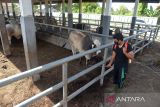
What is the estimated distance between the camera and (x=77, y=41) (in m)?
6.20

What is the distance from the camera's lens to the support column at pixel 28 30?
383 centimetres

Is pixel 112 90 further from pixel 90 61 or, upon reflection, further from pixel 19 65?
pixel 19 65

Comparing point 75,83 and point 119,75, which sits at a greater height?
point 119,75

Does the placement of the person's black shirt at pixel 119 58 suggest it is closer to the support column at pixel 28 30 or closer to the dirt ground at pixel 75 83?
the dirt ground at pixel 75 83

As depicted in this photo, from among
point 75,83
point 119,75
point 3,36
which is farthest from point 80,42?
point 3,36

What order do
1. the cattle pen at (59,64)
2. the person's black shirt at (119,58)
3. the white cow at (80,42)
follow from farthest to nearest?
the white cow at (80,42) → the person's black shirt at (119,58) → the cattle pen at (59,64)

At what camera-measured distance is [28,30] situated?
402cm

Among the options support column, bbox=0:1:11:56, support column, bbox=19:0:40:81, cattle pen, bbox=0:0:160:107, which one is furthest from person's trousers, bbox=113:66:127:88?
support column, bbox=0:1:11:56

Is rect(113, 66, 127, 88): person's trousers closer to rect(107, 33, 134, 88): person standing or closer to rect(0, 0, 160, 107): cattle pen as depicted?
rect(107, 33, 134, 88): person standing

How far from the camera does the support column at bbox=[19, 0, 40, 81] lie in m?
3.83

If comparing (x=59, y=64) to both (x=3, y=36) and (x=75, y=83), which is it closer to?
(x=75, y=83)

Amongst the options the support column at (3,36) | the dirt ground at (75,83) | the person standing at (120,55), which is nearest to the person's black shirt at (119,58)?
the person standing at (120,55)

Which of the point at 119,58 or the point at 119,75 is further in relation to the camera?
the point at 119,75

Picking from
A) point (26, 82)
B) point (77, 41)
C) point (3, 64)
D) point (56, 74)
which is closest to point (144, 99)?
point (56, 74)
